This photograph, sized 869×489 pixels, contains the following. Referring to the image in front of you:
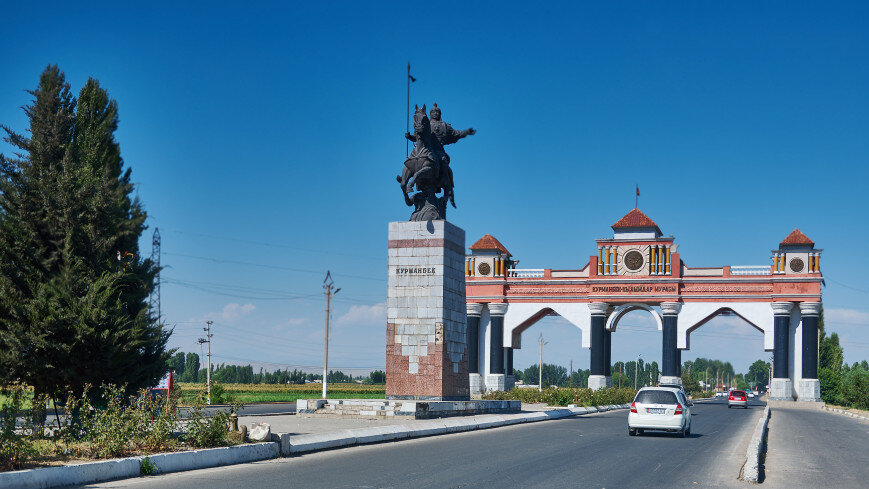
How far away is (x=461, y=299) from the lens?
30.2 m

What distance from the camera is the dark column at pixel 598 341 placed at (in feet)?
212

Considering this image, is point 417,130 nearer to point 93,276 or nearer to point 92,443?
point 93,276

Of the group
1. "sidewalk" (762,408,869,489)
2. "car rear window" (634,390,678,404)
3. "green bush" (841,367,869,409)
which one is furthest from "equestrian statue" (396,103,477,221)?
"green bush" (841,367,869,409)

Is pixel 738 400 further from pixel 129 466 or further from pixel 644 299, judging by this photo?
pixel 129 466

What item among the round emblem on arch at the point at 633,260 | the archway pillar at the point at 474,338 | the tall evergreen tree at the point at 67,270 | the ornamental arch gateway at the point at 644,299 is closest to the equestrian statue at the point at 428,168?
the tall evergreen tree at the point at 67,270

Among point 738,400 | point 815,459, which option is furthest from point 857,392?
point 815,459

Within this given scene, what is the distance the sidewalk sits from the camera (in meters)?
14.3

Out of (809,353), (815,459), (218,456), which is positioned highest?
(809,353)

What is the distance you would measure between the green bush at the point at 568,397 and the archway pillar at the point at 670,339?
8.07m

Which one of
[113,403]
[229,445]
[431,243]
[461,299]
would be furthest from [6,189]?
[461,299]

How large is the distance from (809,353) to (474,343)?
79.4ft

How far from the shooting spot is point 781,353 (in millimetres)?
60844

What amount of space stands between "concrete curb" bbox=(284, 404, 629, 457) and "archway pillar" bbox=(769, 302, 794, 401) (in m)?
34.5

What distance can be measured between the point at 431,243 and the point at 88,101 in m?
13.8
